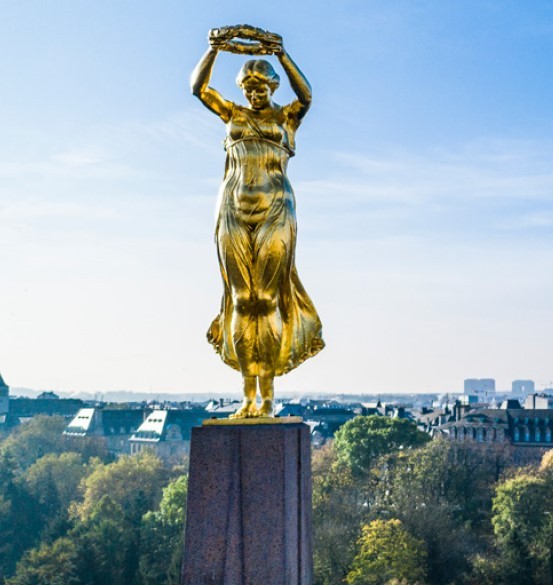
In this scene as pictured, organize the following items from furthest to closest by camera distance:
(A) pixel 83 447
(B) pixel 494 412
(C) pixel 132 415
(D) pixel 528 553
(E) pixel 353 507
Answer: (C) pixel 132 415
(B) pixel 494 412
(A) pixel 83 447
(E) pixel 353 507
(D) pixel 528 553

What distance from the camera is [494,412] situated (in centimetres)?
12431

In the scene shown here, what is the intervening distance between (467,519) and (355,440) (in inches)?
803

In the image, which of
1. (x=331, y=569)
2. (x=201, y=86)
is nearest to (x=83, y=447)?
(x=331, y=569)

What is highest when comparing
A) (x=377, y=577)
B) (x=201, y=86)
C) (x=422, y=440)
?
(x=201, y=86)

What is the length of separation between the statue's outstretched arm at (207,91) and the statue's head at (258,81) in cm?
28

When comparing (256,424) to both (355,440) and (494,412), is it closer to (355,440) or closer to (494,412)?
(355,440)

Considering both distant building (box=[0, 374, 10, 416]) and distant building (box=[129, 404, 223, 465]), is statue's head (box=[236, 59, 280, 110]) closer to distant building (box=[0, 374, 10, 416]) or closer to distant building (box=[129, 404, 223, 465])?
distant building (box=[129, 404, 223, 465])

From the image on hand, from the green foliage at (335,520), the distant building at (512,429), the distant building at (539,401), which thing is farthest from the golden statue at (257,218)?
the distant building at (539,401)

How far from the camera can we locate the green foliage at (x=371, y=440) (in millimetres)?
88750

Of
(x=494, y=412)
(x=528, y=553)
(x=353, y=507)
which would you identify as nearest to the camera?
(x=528, y=553)

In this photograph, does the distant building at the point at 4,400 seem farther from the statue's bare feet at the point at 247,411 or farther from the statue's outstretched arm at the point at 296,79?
the statue's outstretched arm at the point at 296,79

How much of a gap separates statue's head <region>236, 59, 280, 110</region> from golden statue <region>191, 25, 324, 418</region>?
0.04 ft

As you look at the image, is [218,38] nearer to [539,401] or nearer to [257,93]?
[257,93]

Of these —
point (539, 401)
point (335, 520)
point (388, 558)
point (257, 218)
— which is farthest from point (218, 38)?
point (539, 401)
